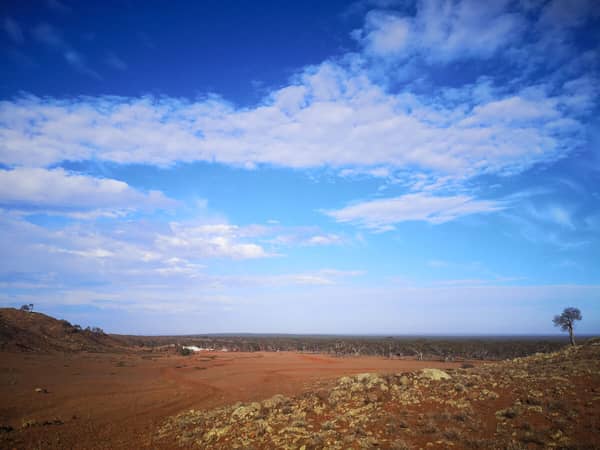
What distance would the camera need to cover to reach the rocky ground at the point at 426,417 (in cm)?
999

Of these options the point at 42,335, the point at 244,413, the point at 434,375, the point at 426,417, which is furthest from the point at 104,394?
the point at 42,335

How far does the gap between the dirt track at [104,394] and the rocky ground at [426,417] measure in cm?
238

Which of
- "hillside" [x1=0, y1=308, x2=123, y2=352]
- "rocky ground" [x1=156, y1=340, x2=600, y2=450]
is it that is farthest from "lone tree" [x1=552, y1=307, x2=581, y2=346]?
"hillside" [x1=0, y1=308, x2=123, y2=352]

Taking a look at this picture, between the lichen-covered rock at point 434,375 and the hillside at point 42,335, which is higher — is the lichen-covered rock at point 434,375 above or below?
above

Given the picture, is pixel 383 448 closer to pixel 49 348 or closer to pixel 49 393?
pixel 49 393

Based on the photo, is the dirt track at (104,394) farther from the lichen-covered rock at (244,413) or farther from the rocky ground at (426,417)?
the lichen-covered rock at (244,413)

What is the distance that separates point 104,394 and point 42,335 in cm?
3282

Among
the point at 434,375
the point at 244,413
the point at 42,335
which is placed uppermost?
the point at 434,375

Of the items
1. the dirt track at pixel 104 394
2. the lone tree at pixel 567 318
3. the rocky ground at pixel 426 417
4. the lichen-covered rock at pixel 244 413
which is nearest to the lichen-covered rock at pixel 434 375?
the rocky ground at pixel 426 417

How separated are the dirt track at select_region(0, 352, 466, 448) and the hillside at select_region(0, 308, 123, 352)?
559cm

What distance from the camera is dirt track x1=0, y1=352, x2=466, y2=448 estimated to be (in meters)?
14.0

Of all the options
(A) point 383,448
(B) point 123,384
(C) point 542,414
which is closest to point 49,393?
(B) point 123,384

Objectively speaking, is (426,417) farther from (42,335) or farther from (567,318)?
(42,335)

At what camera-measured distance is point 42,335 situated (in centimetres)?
4594
